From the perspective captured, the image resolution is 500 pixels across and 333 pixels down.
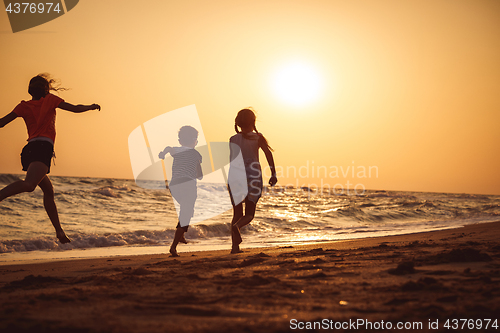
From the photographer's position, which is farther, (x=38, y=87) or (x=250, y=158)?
(x=250, y=158)

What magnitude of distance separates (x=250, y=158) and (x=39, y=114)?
2.61 meters

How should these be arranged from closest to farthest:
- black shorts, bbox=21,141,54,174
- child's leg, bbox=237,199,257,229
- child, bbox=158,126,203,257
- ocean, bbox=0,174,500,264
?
black shorts, bbox=21,141,54,174 → child's leg, bbox=237,199,257,229 → child, bbox=158,126,203,257 → ocean, bbox=0,174,500,264

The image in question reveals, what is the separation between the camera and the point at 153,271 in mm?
3689

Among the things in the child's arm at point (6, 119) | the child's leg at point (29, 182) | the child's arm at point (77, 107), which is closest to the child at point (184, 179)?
the child's arm at point (77, 107)

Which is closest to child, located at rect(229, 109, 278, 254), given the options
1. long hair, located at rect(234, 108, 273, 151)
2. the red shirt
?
long hair, located at rect(234, 108, 273, 151)

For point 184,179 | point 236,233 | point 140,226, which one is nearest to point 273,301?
point 236,233

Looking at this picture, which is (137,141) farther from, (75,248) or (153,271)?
(153,271)

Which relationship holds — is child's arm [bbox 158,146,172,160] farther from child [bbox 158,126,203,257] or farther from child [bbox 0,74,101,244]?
child [bbox 0,74,101,244]

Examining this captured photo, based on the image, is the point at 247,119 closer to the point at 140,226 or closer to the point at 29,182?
the point at 29,182

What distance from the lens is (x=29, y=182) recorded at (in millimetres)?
3898

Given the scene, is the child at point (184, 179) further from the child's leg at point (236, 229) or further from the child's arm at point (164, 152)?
the child's leg at point (236, 229)

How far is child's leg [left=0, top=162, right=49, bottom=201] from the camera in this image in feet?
12.8

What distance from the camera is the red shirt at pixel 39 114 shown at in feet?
13.3

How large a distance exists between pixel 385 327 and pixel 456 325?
1.08 feet
